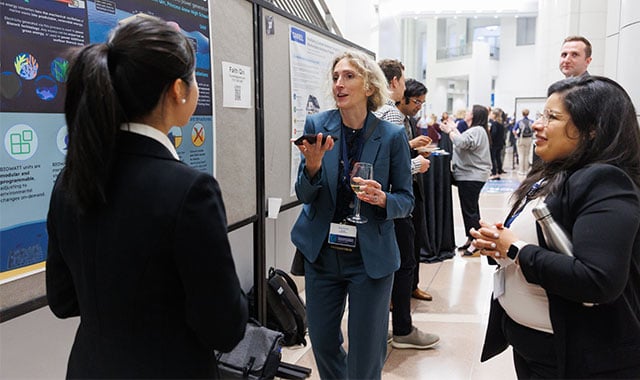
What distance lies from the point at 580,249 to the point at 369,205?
87 cm

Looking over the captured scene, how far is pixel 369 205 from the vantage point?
2.07m

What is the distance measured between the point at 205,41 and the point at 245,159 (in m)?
0.63

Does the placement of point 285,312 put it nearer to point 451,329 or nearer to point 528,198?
point 451,329

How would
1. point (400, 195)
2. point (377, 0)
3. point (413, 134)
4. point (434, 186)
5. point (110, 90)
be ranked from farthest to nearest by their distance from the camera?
point (377, 0) → point (434, 186) → point (413, 134) → point (400, 195) → point (110, 90)

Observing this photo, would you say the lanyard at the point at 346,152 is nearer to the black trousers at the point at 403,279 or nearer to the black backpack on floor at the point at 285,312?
the black trousers at the point at 403,279

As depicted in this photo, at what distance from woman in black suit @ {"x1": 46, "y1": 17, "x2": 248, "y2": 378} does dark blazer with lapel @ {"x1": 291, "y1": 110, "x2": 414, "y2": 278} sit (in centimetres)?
99

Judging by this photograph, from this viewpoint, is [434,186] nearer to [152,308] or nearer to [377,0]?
[152,308]

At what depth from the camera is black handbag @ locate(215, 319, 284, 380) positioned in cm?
233

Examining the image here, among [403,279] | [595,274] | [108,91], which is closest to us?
[108,91]

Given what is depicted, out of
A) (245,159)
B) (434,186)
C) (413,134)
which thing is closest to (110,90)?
(245,159)

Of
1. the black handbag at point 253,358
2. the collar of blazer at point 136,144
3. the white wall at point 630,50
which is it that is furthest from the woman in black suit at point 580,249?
the white wall at point 630,50

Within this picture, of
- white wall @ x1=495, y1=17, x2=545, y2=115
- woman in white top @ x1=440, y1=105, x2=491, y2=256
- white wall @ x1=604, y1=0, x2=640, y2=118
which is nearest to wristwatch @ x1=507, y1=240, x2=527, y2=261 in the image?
white wall @ x1=604, y1=0, x2=640, y2=118

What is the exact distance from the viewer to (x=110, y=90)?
0.97 m

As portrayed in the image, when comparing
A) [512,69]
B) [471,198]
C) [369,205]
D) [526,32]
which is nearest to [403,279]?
[369,205]
